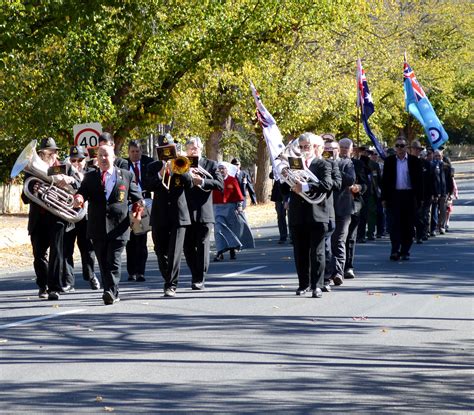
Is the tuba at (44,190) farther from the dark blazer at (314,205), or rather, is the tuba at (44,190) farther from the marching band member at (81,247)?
the dark blazer at (314,205)

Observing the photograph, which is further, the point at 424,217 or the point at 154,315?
the point at 424,217

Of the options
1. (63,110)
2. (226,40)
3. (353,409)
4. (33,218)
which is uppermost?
(226,40)

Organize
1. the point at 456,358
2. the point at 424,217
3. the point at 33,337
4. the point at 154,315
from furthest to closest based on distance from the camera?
the point at 424,217 < the point at 154,315 < the point at 33,337 < the point at 456,358

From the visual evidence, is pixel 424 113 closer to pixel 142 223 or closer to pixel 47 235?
pixel 142 223

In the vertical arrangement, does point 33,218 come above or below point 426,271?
above

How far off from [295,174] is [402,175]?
236 inches

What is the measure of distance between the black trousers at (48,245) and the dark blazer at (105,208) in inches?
39.8

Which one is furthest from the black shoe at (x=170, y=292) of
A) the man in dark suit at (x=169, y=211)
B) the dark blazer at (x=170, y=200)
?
the dark blazer at (x=170, y=200)

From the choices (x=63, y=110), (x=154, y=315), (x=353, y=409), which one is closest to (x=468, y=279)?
(x=154, y=315)

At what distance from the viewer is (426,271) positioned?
1725cm

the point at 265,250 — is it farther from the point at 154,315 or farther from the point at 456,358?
the point at 456,358

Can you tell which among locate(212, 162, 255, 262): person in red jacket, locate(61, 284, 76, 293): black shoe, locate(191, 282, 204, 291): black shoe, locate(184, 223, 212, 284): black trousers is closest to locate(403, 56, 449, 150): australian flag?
locate(212, 162, 255, 262): person in red jacket

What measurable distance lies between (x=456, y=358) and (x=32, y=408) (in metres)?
3.88

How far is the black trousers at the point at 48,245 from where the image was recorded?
553 inches
